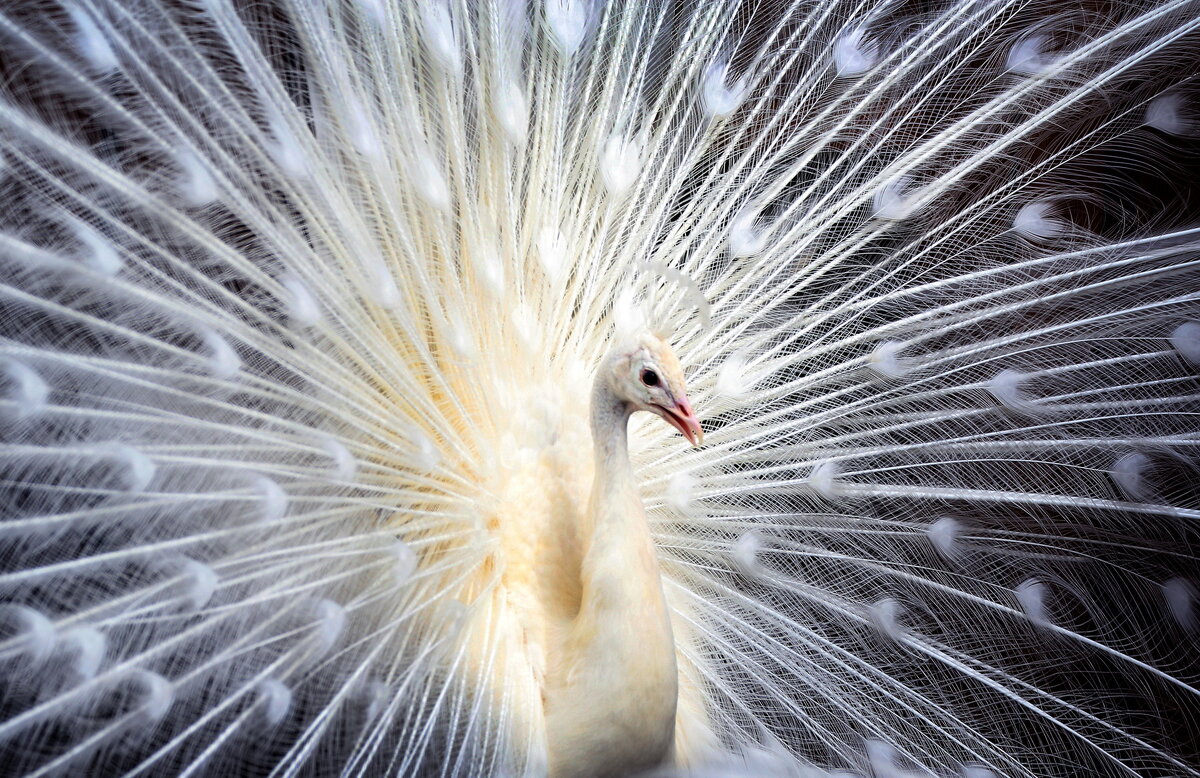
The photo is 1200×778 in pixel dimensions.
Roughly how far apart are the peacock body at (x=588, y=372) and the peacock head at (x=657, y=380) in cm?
11

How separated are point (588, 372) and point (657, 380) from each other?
39 cm

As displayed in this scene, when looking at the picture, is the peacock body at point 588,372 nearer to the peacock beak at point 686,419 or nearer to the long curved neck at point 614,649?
the long curved neck at point 614,649

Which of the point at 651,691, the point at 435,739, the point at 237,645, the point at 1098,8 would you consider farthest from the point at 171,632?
the point at 1098,8

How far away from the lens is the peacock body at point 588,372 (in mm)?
1218

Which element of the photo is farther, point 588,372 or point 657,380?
point 588,372

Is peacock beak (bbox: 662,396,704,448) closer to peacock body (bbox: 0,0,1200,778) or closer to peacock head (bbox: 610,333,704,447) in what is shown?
peacock head (bbox: 610,333,704,447)

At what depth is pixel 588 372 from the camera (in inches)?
67.6

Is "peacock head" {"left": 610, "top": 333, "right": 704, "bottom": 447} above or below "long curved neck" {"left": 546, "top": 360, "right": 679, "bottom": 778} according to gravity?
above

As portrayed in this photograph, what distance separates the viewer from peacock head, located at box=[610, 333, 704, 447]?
133cm

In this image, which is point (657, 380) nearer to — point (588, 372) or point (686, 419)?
point (686, 419)

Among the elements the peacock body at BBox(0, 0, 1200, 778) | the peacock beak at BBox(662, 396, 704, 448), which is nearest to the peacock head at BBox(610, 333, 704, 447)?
the peacock beak at BBox(662, 396, 704, 448)

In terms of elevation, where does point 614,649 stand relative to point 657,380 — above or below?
below

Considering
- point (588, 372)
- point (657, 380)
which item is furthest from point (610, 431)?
point (588, 372)

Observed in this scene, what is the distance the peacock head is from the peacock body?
0.11 meters
